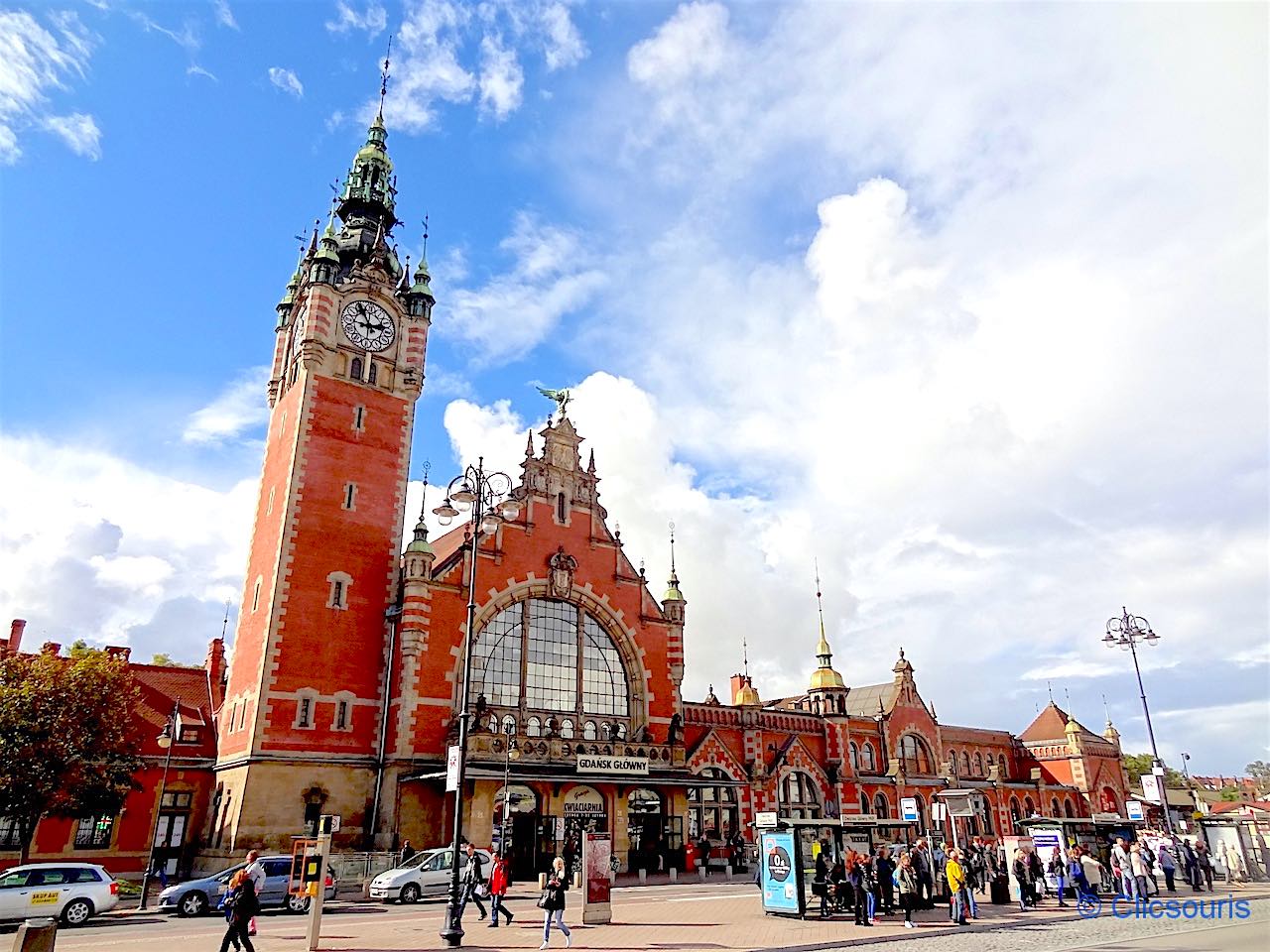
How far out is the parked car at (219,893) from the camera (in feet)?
87.0

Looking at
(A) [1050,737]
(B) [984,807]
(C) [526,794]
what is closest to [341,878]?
(C) [526,794]

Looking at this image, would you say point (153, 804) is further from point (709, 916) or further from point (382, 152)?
point (382, 152)

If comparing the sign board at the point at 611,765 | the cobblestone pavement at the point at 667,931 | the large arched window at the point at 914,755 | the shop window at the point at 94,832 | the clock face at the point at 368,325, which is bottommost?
the cobblestone pavement at the point at 667,931

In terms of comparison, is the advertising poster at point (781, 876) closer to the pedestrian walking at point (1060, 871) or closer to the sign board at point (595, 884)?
the sign board at point (595, 884)

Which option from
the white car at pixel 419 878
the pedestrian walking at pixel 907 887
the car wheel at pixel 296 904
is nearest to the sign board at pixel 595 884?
the white car at pixel 419 878

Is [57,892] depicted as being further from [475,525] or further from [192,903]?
[475,525]

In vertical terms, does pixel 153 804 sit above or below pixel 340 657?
below

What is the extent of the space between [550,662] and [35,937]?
31824mm

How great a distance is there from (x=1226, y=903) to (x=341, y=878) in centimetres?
2968

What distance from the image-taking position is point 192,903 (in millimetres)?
26625

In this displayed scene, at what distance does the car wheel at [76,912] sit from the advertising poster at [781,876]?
18.4m

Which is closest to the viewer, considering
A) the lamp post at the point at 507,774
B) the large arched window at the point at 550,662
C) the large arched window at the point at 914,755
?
the lamp post at the point at 507,774

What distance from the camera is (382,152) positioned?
54938 mm

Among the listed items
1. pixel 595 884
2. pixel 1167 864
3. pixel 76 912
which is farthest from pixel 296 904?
pixel 1167 864
